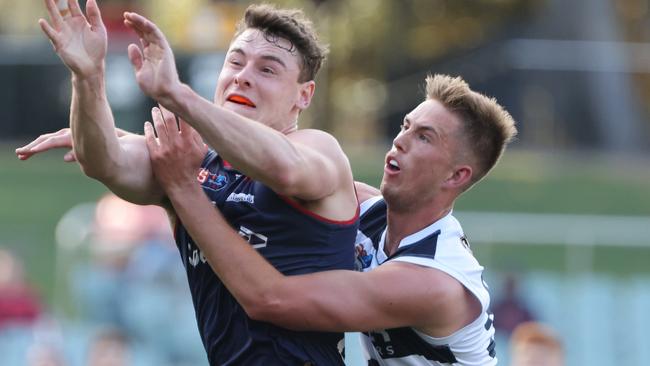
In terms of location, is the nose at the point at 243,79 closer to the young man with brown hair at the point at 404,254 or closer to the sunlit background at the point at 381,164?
the young man with brown hair at the point at 404,254

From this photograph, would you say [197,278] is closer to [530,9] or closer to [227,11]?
[227,11]

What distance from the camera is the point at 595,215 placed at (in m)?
13.0

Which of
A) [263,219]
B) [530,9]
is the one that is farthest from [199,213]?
[530,9]

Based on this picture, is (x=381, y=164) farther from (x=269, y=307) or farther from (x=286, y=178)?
(x=286, y=178)

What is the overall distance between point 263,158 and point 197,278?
84cm

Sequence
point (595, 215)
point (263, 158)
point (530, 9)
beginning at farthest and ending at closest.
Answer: point (530, 9) < point (595, 215) < point (263, 158)

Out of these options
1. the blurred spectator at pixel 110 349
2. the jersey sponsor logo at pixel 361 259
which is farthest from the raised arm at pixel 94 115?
the blurred spectator at pixel 110 349

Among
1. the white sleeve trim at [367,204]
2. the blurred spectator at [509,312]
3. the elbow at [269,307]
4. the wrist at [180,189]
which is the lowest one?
the blurred spectator at [509,312]

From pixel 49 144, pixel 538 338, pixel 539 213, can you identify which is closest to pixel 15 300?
pixel 538 338

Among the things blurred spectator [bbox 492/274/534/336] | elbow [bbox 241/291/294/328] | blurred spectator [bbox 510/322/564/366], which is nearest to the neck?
elbow [bbox 241/291/294/328]

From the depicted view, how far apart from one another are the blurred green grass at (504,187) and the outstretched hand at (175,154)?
330 inches

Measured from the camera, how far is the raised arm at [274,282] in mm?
4633

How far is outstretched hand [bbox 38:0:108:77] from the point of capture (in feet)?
14.1

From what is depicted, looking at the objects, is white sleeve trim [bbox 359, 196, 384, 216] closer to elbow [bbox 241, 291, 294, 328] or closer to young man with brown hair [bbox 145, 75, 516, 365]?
young man with brown hair [bbox 145, 75, 516, 365]
